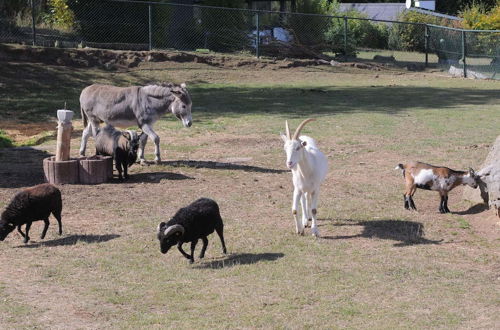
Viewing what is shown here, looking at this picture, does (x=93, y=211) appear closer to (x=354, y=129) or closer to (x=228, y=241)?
(x=228, y=241)

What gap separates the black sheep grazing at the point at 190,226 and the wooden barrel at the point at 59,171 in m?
4.59

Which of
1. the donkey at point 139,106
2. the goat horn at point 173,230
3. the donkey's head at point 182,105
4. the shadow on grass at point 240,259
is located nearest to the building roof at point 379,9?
the donkey at point 139,106

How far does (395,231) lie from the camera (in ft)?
35.2

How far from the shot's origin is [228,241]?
1019cm

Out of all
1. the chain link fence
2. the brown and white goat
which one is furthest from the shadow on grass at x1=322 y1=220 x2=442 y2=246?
the chain link fence

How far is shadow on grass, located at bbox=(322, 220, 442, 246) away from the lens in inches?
405

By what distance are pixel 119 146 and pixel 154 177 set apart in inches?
32.6

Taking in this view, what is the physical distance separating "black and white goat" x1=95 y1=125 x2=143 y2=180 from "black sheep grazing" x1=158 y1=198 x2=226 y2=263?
454cm

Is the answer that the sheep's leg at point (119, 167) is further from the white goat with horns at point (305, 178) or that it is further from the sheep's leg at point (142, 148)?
the white goat with horns at point (305, 178)

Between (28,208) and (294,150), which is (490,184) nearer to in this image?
(294,150)

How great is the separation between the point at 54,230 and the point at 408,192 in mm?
4955

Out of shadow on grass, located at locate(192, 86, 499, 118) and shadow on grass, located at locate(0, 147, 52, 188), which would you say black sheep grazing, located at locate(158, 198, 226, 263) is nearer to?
shadow on grass, located at locate(0, 147, 52, 188)

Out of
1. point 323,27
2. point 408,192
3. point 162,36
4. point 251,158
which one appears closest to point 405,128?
point 251,158

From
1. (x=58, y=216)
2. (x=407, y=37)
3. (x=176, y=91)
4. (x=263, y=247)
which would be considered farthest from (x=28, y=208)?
(x=407, y=37)
